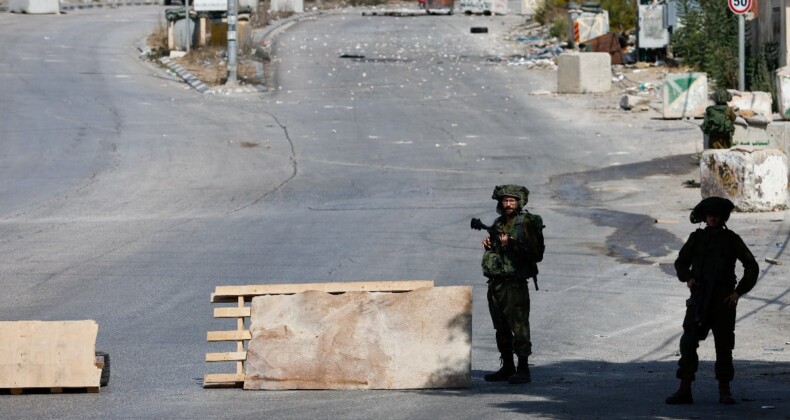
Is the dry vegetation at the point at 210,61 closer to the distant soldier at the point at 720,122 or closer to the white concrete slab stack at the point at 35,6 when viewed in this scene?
the white concrete slab stack at the point at 35,6

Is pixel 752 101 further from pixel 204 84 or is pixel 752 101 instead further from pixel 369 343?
pixel 369 343

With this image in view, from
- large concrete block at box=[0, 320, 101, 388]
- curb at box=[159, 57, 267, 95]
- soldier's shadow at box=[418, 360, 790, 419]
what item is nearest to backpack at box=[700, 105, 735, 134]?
soldier's shadow at box=[418, 360, 790, 419]

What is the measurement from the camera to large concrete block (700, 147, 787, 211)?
2048 centimetres

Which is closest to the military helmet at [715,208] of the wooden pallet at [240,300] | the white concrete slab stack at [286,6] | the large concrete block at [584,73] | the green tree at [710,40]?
the wooden pallet at [240,300]

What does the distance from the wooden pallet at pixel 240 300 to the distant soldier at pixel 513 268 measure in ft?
1.95

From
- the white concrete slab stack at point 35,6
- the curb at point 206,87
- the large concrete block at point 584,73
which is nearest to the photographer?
the large concrete block at point 584,73

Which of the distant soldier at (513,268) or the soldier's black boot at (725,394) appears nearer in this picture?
the soldier's black boot at (725,394)

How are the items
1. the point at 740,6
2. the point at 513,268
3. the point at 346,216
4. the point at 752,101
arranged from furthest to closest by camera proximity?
1. the point at 752,101
2. the point at 740,6
3. the point at 346,216
4. the point at 513,268

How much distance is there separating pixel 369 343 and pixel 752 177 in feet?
36.8

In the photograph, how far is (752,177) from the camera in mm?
20500

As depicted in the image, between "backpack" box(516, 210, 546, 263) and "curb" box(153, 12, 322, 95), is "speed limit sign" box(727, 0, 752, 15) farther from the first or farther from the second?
"curb" box(153, 12, 322, 95)

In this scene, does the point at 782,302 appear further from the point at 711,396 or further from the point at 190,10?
the point at 190,10

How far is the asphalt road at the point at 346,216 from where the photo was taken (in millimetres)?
10656

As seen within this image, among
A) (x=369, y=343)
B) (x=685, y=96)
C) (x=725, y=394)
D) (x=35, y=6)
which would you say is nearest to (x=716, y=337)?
(x=725, y=394)
